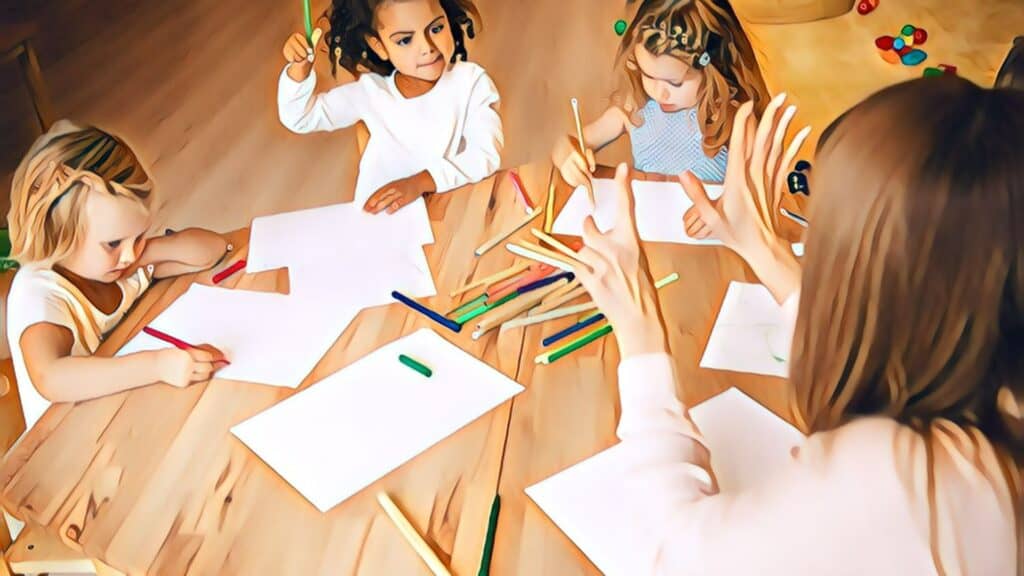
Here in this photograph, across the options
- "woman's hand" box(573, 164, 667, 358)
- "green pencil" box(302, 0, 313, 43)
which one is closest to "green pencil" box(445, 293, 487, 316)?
"woman's hand" box(573, 164, 667, 358)

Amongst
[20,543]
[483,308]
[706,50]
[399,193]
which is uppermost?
[706,50]

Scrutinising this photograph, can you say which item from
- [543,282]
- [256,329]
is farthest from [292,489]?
[543,282]

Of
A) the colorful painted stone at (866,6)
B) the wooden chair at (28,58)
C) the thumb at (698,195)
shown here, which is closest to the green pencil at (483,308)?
the thumb at (698,195)

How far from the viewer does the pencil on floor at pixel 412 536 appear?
64cm

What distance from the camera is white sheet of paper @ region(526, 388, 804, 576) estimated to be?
65 cm

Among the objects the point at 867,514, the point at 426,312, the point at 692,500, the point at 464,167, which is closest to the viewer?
the point at 867,514

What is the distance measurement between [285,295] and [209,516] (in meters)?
0.32

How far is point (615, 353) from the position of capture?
0.86 metres

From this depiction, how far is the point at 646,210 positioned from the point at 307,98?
1.38 feet

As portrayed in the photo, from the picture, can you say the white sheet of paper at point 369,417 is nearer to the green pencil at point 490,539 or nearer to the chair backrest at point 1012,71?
the green pencil at point 490,539

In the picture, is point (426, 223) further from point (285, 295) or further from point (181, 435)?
point (181, 435)

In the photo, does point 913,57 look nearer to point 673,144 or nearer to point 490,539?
point 673,144

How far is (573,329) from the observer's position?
→ 89 cm

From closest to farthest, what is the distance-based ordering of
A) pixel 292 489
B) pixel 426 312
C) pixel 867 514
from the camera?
pixel 867 514 → pixel 292 489 → pixel 426 312
